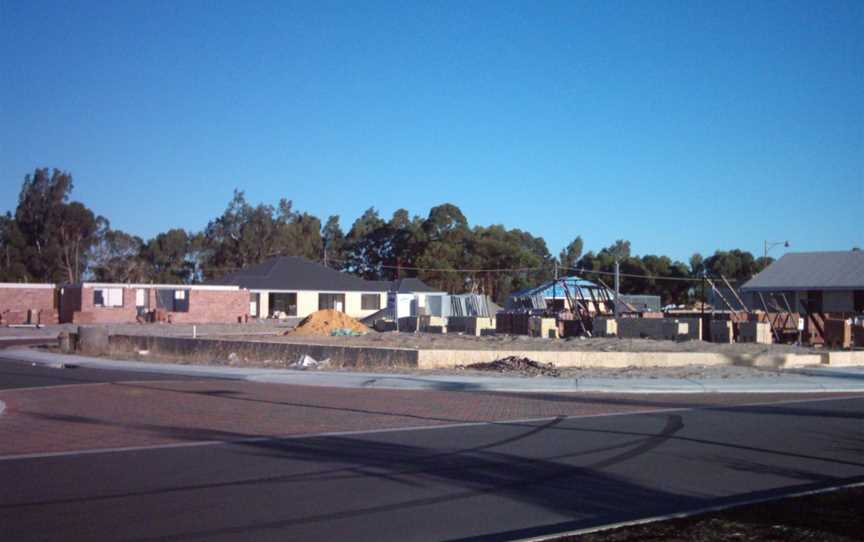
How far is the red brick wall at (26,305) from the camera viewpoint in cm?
5594

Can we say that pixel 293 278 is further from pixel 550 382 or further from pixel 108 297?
pixel 550 382

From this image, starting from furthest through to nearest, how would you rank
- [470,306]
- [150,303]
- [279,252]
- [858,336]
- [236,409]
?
Answer: [279,252] < [470,306] < [150,303] < [858,336] < [236,409]

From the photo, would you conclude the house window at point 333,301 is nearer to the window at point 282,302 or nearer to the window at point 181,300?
the window at point 282,302

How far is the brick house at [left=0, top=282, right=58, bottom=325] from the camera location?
2203 inches

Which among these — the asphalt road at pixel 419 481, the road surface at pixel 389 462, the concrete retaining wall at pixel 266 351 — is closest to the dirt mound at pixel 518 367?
the concrete retaining wall at pixel 266 351

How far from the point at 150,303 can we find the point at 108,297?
11.5ft

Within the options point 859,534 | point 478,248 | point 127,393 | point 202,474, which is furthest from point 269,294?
point 859,534

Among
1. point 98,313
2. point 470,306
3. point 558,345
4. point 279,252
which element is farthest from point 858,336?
point 279,252

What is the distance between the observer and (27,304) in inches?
2307

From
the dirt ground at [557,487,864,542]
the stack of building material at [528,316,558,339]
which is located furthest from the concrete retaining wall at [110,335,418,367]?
the stack of building material at [528,316,558,339]

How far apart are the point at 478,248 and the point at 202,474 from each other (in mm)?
87131

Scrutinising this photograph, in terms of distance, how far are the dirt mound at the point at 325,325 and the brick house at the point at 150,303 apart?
14.4 meters

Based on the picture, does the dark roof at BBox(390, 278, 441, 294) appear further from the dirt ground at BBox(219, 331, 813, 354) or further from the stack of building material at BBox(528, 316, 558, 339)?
the dirt ground at BBox(219, 331, 813, 354)

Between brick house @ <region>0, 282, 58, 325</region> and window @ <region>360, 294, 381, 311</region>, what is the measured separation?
26.4 meters
